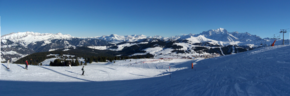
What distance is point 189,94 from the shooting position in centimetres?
956

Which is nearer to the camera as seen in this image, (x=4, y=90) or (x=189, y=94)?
(x=189, y=94)

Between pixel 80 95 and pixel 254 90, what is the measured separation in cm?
1312

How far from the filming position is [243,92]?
27.0 feet

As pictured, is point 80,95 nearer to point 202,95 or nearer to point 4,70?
point 202,95

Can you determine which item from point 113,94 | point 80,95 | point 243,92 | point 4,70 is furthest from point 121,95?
point 4,70

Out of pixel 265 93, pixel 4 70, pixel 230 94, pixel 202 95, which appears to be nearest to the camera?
pixel 265 93

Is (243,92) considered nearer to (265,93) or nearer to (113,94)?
(265,93)

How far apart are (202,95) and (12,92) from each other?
15.5 m

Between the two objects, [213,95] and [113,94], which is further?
[113,94]

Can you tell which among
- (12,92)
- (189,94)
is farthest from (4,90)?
(189,94)

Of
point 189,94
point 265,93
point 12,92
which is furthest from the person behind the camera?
point 12,92

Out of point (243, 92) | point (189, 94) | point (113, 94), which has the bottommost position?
point (113, 94)

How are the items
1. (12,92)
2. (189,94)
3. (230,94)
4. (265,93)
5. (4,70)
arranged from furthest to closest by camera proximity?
(4,70) < (12,92) < (189,94) < (230,94) < (265,93)

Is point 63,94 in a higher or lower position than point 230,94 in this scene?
lower
